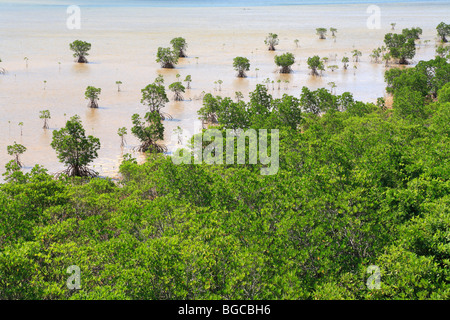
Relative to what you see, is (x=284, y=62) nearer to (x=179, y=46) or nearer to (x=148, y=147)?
(x=179, y=46)

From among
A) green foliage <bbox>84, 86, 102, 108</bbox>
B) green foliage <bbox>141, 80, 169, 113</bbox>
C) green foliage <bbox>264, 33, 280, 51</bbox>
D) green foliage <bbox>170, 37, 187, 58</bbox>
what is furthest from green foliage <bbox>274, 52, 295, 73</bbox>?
green foliage <bbox>84, 86, 102, 108</bbox>

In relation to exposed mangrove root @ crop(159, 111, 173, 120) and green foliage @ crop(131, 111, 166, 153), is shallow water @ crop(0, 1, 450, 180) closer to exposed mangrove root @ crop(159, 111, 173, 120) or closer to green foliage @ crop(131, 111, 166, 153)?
exposed mangrove root @ crop(159, 111, 173, 120)

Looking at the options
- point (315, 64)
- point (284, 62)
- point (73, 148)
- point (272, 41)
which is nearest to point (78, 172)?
point (73, 148)

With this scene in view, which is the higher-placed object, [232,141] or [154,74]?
[154,74]

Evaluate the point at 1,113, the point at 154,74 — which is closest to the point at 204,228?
the point at 1,113

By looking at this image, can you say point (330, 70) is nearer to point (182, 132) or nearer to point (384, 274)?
point (182, 132)

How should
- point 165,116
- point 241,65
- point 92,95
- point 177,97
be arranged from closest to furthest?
point 165,116 → point 92,95 → point 177,97 → point 241,65
